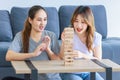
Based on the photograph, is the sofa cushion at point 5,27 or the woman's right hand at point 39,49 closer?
the woman's right hand at point 39,49

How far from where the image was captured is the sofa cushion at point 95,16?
4020 millimetres

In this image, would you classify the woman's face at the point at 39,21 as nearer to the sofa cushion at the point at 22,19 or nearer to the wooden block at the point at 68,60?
the wooden block at the point at 68,60

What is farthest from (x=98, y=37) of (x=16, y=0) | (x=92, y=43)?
(x=16, y=0)

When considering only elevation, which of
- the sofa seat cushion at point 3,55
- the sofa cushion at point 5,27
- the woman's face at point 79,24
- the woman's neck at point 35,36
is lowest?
the sofa seat cushion at point 3,55

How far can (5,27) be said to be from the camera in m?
3.81

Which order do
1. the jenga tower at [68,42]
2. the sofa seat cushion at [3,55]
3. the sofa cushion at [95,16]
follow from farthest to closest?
the sofa cushion at [95,16] < the sofa seat cushion at [3,55] < the jenga tower at [68,42]

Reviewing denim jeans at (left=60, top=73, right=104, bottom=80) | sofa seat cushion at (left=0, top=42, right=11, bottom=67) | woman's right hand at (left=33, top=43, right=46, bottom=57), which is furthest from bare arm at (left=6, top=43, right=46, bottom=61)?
sofa seat cushion at (left=0, top=42, right=11, bottom=67)

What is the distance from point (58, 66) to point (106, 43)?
155 centimetres

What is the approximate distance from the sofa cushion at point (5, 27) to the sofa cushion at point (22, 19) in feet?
0.24

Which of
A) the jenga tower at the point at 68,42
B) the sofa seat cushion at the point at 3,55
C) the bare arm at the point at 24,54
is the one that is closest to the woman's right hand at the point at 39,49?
the bare arm at the point at 24,54

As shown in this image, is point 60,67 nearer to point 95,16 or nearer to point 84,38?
point 84,38

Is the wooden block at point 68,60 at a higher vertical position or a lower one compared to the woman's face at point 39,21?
lower

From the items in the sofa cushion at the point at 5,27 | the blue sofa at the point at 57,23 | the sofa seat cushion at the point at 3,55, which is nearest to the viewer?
the sofa seat cushion at the point at 3,55

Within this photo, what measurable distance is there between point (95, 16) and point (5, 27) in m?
1.12
